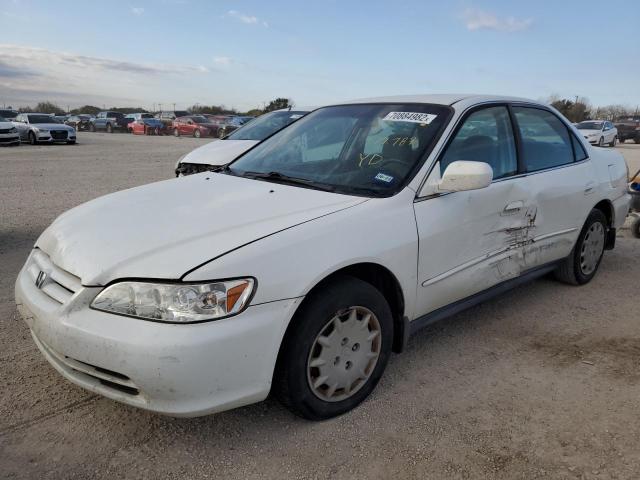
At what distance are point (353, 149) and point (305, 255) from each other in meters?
1.21

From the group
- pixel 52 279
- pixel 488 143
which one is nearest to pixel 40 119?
pixel 52 279

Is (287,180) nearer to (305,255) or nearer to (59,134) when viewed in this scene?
(305,255)

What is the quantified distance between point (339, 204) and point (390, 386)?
1.08 metres

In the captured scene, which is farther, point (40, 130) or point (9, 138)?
point (40, 130)

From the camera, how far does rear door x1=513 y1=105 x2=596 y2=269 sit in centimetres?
374

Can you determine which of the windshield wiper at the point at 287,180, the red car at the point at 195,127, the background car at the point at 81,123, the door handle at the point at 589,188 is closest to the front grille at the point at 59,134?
the red car at the point at 195,127

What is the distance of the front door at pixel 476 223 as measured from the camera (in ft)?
9.66

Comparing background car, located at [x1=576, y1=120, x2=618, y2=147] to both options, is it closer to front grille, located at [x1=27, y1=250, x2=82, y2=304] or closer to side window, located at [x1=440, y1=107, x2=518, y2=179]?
side window, located at [x1=440, y1=107, x2=518, y2=179]

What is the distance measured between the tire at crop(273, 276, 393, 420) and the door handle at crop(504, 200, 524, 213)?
1200 mm

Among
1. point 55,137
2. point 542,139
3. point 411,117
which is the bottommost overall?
point 55,137

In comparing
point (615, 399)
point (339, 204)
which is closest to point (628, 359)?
point (615, 399)

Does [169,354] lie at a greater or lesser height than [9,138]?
lesser

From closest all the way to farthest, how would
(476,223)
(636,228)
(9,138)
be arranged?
(476,223) → (636,228) → (9,138)

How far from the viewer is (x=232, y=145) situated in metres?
7.89
